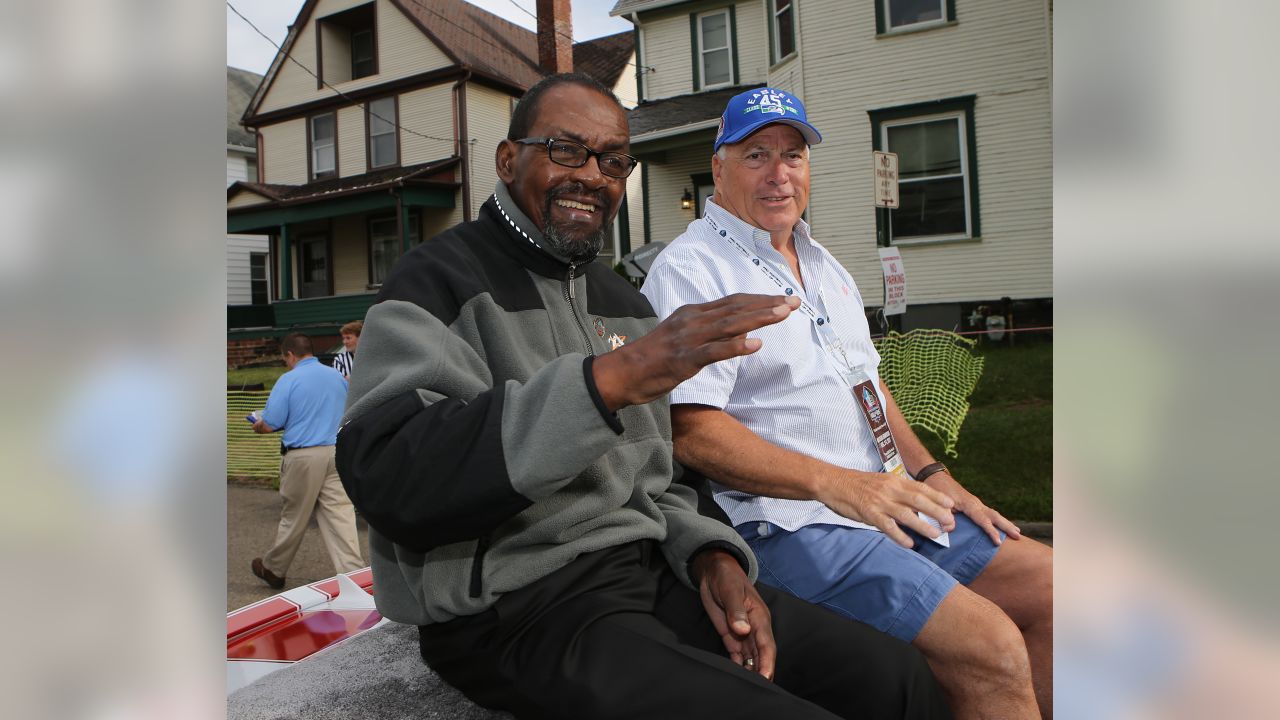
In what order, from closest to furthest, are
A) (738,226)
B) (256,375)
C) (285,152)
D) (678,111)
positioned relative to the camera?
1. (738,226)
2. (678,111)
3. (256,375)
4. (285,152)

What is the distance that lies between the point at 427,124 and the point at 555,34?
4.37 metres

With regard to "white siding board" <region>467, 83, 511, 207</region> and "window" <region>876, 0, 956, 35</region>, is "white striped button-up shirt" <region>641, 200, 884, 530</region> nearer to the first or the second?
"window" <region>876, 0, 956, 35</region>

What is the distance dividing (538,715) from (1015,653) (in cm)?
107

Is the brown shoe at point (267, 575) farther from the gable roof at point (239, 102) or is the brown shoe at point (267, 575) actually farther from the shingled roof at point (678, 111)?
the gable roof at point (239, 102)

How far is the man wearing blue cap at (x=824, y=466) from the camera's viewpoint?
204 cm

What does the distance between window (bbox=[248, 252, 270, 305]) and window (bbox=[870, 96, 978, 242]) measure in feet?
67.2

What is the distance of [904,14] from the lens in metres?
13.5

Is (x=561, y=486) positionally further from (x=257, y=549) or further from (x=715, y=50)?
(x=715, y=50)

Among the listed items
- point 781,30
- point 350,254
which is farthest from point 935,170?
point 350,254

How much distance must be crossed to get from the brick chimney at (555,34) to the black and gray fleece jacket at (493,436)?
18607mm

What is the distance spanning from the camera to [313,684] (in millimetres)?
1930

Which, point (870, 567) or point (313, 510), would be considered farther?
point (313, 510)

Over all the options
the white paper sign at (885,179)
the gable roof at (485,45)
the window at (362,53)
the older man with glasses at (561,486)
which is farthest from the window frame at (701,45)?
the older man with glasses at (561,486)
